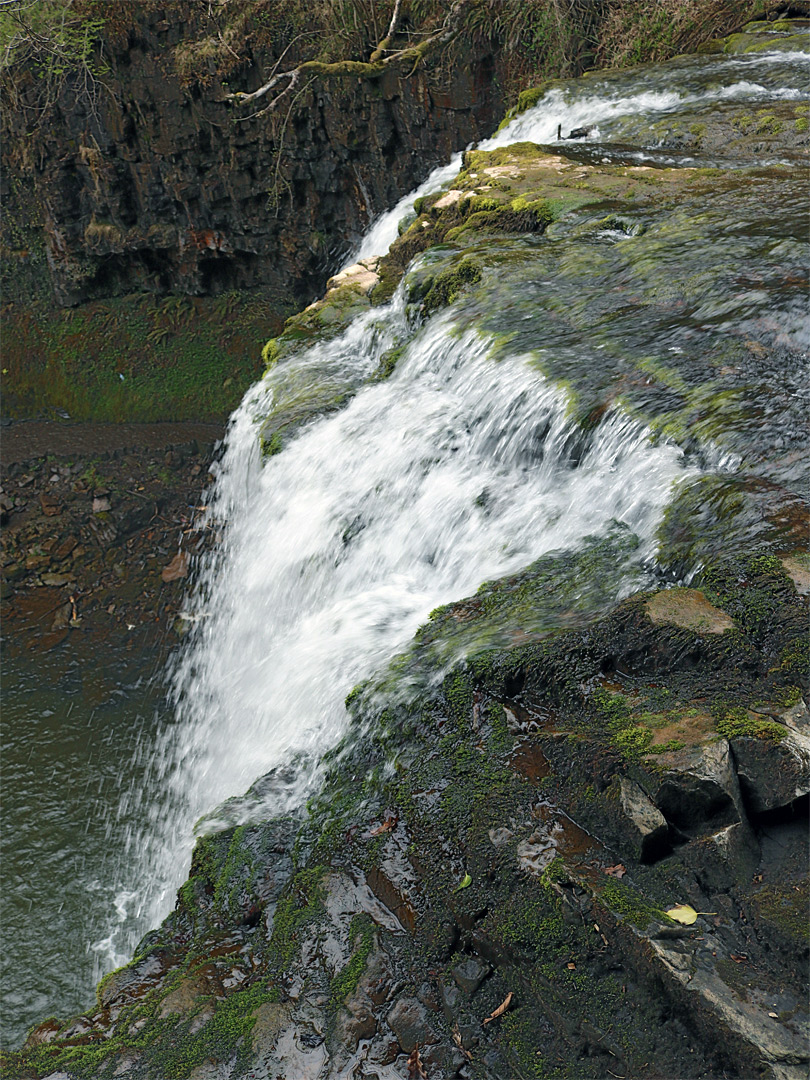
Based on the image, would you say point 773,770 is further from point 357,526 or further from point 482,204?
point 482,204

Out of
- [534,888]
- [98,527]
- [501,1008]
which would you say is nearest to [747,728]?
[534,888]

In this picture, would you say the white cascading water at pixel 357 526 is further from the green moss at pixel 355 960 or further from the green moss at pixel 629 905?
the green moss at pixel 629 905

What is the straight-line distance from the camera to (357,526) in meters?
4.48

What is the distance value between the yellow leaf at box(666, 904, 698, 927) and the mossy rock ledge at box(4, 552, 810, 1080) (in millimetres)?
21

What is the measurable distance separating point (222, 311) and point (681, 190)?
9710 mm

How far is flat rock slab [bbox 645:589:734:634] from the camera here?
8.12 feet

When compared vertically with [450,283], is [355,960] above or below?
below

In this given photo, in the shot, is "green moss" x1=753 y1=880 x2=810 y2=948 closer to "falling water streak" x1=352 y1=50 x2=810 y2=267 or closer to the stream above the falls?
the stream above the falls

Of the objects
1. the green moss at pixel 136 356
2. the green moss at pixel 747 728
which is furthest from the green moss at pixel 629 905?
the green moss at pixel 136 356

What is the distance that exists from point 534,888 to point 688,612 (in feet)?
3.30

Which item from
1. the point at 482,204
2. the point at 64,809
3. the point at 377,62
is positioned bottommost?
the point at 64,809

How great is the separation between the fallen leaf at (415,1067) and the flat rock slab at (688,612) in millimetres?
1404

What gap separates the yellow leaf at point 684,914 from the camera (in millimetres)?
1844

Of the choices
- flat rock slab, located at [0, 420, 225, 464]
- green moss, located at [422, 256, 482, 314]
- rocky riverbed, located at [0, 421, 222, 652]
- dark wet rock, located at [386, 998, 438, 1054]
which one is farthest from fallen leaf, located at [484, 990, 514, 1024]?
flat rock slab, located at [0, 420, 225, 464]
